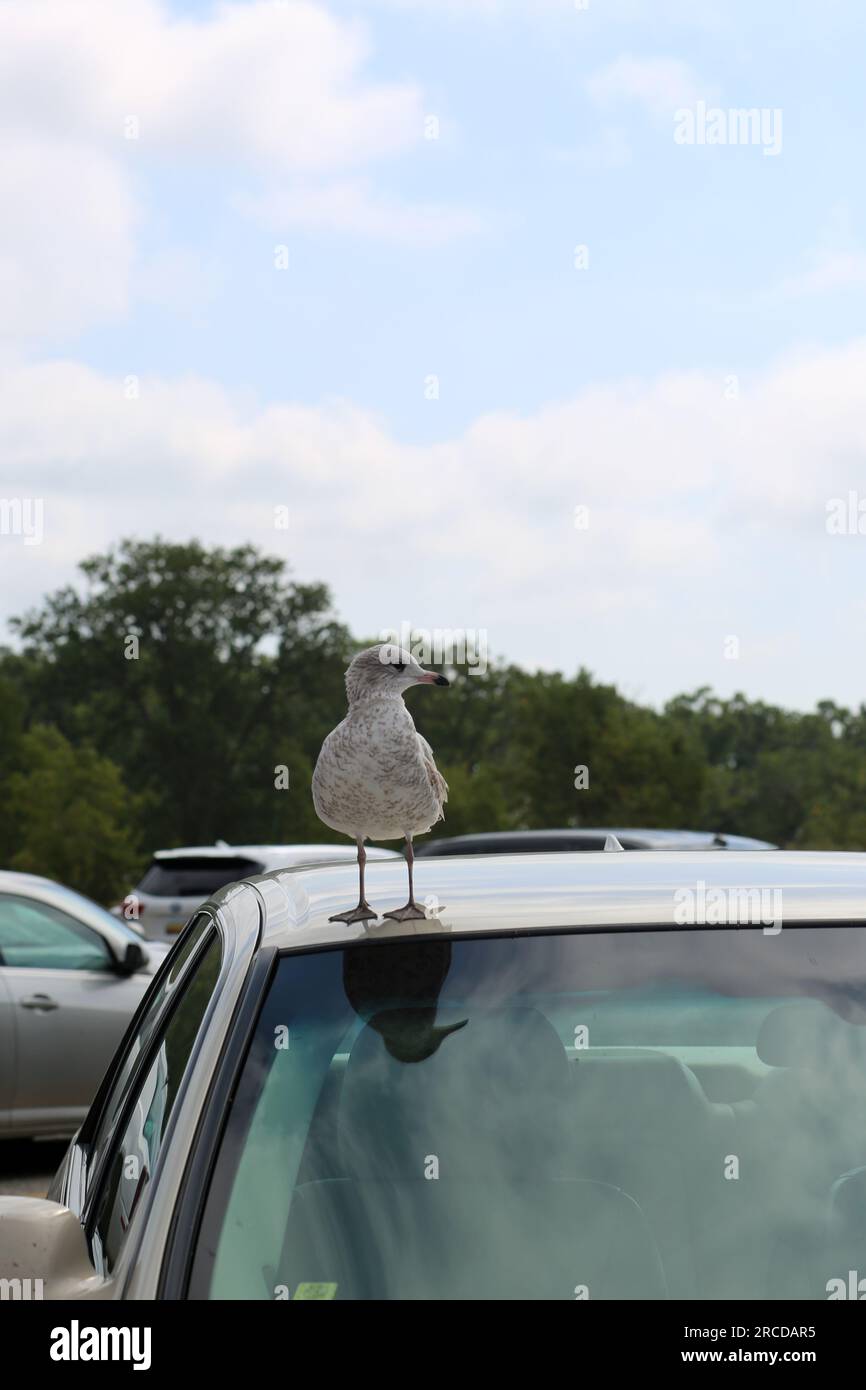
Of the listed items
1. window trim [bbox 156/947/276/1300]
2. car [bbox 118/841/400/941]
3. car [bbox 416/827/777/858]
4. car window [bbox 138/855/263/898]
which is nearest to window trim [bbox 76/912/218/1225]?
window trim [bbox 156/947/276/1300]

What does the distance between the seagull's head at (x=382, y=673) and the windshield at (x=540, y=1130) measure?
18.4 inches

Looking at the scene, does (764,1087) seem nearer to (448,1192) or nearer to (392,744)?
(448,1192)

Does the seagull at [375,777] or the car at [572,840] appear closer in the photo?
the seagull at [375,777]

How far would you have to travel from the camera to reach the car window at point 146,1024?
3260 millimetres

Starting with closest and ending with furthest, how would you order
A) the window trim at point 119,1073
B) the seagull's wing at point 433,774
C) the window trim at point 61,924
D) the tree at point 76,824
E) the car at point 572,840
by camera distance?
the seagull's wing at point 433,774
the window trim at point 119,1073
the window trim at point 61,924
the car at point 572,840
the tree at point 76,824

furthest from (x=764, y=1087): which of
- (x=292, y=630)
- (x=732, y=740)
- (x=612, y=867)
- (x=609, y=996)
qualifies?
(x=732, y=740)

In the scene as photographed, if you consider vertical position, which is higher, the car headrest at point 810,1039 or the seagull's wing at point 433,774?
the seagull's wing at point 433,774

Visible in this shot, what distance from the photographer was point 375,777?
8.67ft

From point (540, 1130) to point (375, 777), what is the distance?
568 mm

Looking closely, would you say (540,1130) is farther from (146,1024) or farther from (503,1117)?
(146,1024)

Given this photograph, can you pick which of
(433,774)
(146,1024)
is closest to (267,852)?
(146,1024)

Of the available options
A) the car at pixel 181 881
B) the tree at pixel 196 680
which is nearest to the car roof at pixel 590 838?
the car at pixel 181 881

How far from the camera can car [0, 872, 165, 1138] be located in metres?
9.94

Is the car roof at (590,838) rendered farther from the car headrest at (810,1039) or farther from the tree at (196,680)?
the tree at (196,680)
